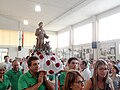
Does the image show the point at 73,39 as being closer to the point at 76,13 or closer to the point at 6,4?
the point at 76,13

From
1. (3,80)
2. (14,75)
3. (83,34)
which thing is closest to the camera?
(3,80)

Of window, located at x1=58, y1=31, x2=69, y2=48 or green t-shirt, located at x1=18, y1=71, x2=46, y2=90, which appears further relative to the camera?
window, located at x1=58, y1=31, x2=69, y2=48

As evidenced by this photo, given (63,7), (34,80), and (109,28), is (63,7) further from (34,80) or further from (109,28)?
(34,80)

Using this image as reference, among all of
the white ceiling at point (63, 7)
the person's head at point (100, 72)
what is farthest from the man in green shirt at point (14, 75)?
the white ceiling at point (63, 7)

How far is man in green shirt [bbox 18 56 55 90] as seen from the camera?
2.16 m

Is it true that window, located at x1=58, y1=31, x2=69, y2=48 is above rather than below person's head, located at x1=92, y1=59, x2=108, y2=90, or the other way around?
above

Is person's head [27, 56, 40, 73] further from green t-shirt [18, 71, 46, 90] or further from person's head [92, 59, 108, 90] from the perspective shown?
person's head [92, 59, 108, 90]

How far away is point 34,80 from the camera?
2.24 metres

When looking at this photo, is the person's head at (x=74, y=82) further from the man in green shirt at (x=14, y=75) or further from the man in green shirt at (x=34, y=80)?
the man in green shirt at (x=14, y=75)

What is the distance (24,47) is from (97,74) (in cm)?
1287

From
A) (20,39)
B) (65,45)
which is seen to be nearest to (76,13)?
(65,45)

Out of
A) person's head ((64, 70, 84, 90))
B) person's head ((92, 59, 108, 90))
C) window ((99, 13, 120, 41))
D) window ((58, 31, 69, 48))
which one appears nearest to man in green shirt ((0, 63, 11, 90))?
person's head ((92, 59, 108, 90))

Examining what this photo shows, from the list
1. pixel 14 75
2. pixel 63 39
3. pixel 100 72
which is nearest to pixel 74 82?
pixel 100 72

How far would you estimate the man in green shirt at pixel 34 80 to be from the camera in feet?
7.07
